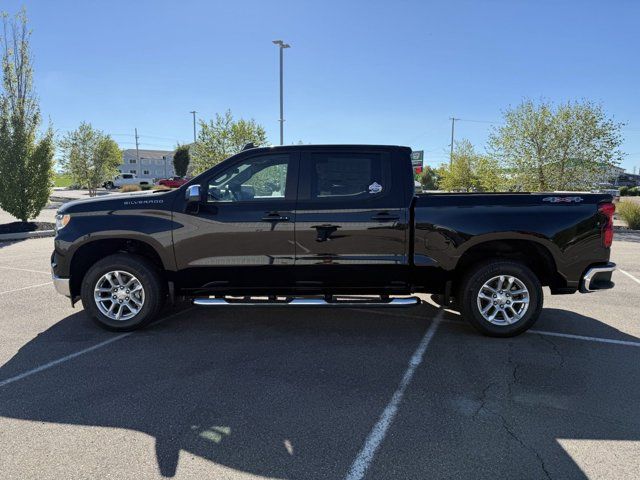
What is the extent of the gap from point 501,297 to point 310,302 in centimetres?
207

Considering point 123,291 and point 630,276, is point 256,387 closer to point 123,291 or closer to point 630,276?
point 123,291

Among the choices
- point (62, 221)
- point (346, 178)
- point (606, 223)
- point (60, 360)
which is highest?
point (346, 178)

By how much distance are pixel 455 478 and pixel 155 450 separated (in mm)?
1842

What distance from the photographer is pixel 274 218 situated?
4.74m

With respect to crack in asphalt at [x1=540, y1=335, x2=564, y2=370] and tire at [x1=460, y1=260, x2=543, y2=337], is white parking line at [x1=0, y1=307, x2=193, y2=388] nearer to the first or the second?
tire at [x1=460, y1=260, x2=543, y2=337]

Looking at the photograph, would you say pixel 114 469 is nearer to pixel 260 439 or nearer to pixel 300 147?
pixel 260 439

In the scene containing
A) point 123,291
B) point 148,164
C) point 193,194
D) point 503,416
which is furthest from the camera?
point 148,164

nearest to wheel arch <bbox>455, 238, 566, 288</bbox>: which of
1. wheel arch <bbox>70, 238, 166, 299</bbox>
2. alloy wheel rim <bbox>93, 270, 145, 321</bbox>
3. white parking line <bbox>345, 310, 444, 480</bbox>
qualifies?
white parking line <bbox>345, 310, 444, 480</bbox>

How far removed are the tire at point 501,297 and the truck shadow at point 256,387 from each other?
187 millimetres

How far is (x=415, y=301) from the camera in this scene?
4.79 m

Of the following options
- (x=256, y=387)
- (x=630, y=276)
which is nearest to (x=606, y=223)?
(x=256, y=387)

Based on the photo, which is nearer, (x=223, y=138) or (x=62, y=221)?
(x=62, y=221)

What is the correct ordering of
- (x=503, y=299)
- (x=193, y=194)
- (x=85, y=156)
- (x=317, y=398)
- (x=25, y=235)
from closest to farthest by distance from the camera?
1. (x=317, y=398)
2. (x=193, y=194)
3. (x=503, y=299)
4. (x=25, y=235)
5. (x=85, y=156)

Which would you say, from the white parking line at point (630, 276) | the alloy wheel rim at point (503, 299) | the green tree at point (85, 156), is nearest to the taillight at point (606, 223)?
the alloy wheel rim at point (503, 299)
